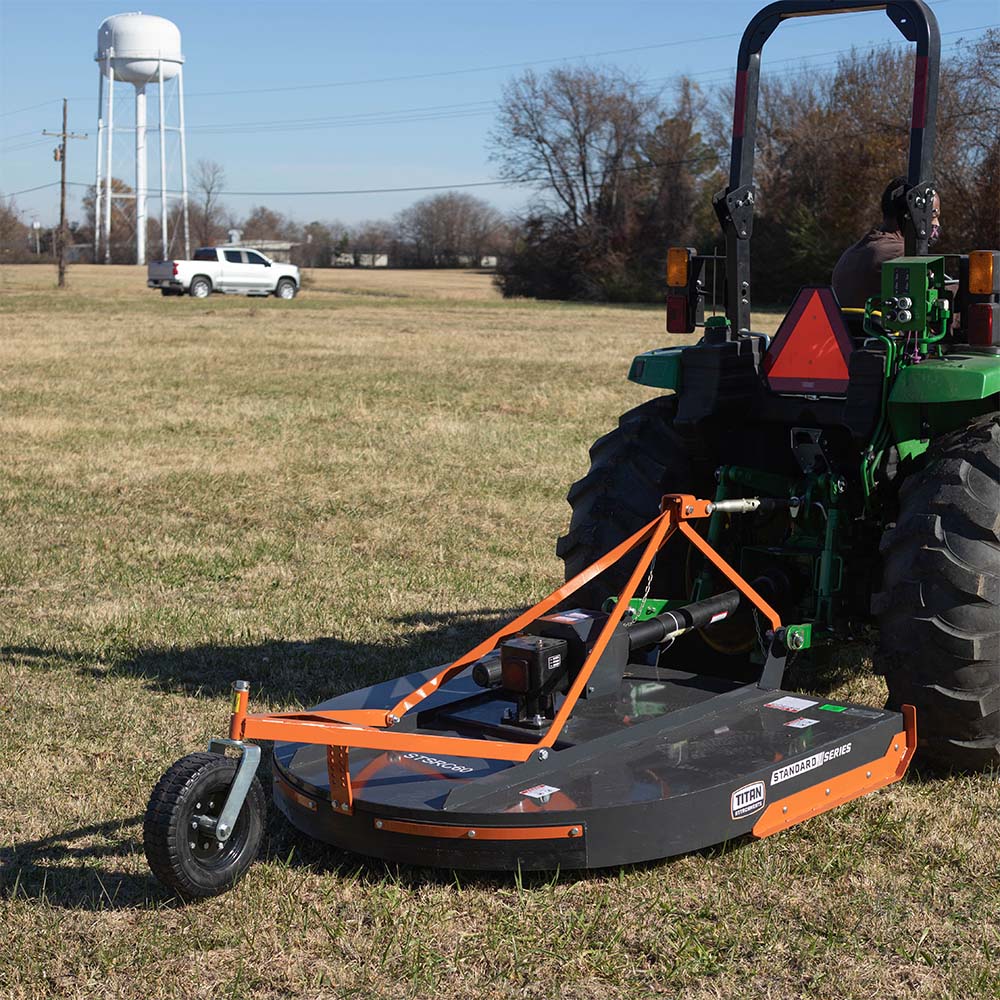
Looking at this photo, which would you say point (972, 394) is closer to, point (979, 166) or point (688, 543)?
point (688, 543)

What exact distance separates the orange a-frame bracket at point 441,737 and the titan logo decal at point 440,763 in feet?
0.28

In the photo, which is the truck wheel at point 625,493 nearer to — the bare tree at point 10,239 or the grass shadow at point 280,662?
the grass shadow at point 280,662

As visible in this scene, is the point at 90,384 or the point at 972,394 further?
the point at 90,384

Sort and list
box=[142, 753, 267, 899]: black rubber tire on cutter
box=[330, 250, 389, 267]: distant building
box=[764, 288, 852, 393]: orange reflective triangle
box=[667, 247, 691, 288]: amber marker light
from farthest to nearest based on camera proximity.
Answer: box=[330, 250, 389, 267]: distant building, box=[667, 247, 691, 288]: amber marker light, box=[764, 288, 852, 393]: orange reflective triangle, box=[142, 753, 267, 899]: black rubber tire on cutter

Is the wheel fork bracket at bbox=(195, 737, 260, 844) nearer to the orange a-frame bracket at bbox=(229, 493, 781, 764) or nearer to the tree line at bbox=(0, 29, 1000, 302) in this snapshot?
the orange a-frame bracket at bbox=(229, 493, 781, 764)

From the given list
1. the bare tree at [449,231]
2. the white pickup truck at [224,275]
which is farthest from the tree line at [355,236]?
the white pickup truck at [224,275]

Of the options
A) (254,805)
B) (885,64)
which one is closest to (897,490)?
(254,805)

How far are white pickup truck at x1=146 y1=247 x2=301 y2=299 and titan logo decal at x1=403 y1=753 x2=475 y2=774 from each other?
3580 centimetres

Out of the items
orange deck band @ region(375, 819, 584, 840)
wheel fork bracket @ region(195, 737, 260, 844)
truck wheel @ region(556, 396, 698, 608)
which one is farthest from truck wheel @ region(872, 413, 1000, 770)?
wheel fork bracket @ region(195, 737, 260, 844)

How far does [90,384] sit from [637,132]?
4252 centimetres

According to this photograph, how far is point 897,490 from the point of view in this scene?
501cm

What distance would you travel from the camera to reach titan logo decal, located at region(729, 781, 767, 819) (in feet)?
12.7

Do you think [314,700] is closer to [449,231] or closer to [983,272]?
[983,272]

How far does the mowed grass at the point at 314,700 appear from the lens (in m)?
3.41
